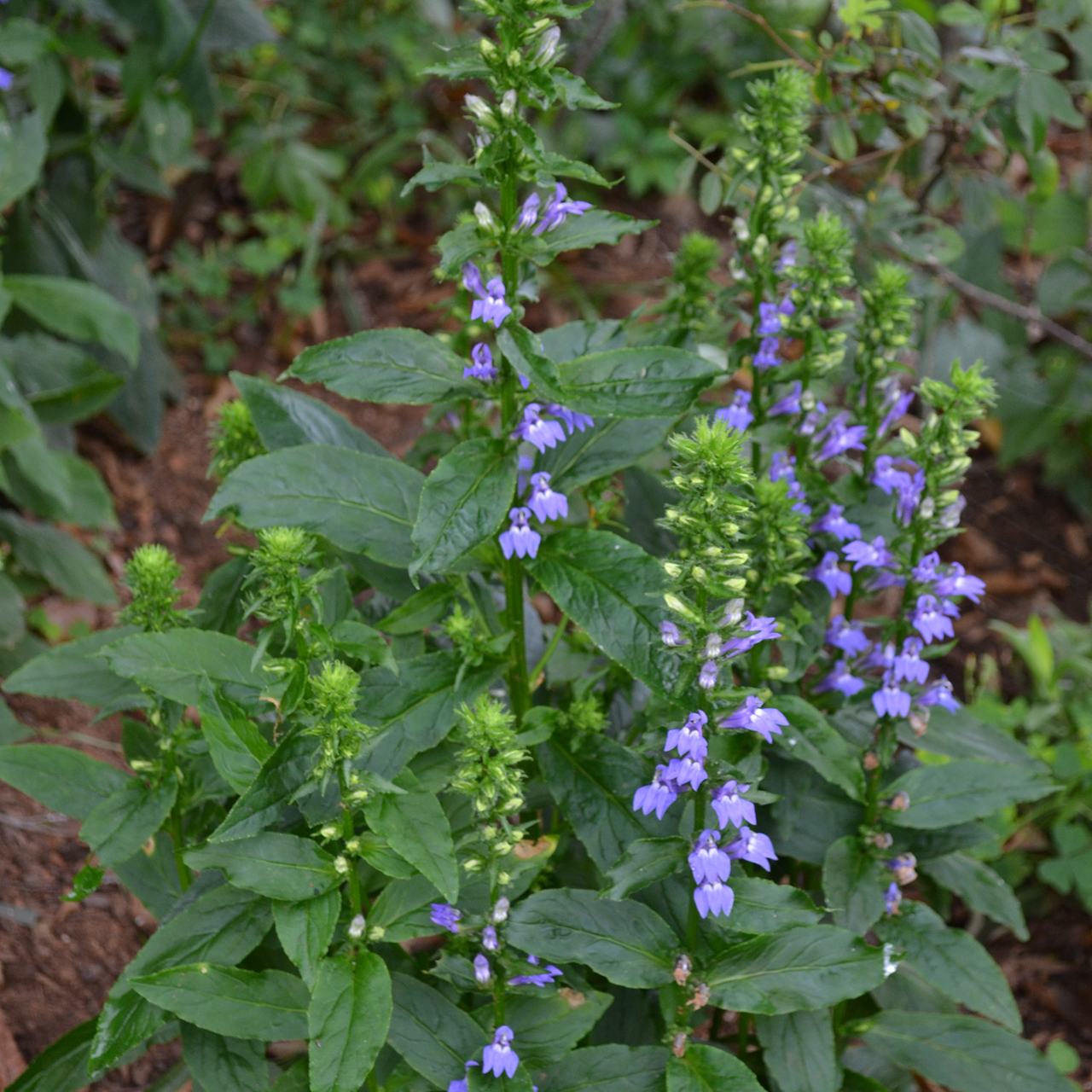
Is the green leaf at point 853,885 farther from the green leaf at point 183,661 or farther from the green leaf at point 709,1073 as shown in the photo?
the green leaf at point 183,661

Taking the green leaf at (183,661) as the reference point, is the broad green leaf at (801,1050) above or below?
below

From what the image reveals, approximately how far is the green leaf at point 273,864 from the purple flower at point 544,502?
2.58ft

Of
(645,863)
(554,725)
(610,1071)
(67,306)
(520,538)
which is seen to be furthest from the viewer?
(67,306)

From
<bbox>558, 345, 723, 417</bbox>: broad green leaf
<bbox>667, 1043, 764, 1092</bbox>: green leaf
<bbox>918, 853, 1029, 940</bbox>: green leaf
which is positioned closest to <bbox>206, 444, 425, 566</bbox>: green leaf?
<bbox>558, 345, 723, 417</bbox>: broad green leaf

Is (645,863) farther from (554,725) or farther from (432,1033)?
(432,1033)

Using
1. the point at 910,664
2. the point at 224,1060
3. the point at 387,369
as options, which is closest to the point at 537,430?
the point at 387,369

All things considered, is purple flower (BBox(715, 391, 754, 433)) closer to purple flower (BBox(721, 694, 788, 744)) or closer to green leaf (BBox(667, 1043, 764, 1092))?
purple flower (BBox(721, 694, 788, 744))

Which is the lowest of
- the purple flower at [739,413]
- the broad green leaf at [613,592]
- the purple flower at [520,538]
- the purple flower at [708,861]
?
the purple flower at [708,861]

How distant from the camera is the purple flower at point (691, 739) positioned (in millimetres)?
2168

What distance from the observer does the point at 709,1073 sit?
2.34m

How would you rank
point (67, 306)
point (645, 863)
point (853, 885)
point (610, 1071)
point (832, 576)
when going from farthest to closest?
point (67, 306) < point (832, 576) < point (853, 885) < point (610, 1071) < point (645, 863)

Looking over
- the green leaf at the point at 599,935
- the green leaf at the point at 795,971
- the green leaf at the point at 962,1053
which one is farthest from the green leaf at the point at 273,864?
the green leaf at the point at 962,1053

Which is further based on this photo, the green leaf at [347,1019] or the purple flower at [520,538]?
the purple flower at [520,538]

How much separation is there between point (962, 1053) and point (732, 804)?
1228 millimetres
